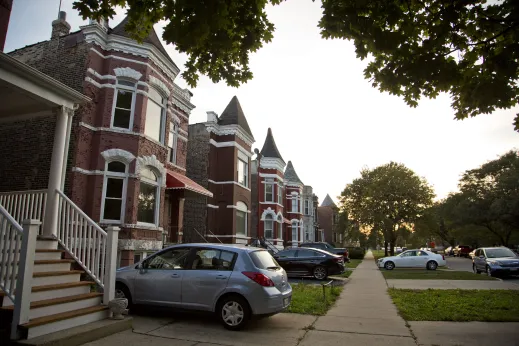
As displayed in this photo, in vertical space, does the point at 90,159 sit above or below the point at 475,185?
below

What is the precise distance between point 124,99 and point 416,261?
21696 millimetres

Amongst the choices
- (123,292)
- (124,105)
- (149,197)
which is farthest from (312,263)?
(124,105)

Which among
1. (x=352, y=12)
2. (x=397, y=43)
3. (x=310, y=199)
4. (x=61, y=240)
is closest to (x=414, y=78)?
(x=397, y=43)

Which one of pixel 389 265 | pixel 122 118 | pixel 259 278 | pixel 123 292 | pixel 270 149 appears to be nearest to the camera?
pixel 259 278

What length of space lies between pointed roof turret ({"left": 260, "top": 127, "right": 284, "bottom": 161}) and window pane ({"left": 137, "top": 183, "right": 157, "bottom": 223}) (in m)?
22.4

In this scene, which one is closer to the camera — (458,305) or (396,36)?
(396,36)

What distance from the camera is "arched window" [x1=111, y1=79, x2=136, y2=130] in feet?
46.4

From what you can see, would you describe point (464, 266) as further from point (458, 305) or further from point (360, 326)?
point (360, 326)

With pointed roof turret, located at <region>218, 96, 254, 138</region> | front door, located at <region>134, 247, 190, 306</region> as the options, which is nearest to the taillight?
front door, located at <region>134, 247, 190, 306</region>

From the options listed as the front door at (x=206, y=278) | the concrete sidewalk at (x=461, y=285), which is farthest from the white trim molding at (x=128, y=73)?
the concrete sidewalk at (x=461, y=285)

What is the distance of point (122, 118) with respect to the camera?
1423 centimetres

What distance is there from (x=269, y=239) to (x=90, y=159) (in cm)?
2277

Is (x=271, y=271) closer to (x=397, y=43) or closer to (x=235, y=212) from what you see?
(x=397, y=43)

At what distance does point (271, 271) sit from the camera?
25.1ft
